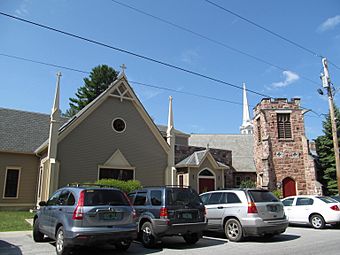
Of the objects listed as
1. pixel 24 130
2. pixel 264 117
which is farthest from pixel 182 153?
pixel 24 130

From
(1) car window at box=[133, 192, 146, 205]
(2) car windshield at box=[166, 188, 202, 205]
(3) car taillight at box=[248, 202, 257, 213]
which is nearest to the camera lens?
(2) car windshield at box=[166, 188, 202, 205]

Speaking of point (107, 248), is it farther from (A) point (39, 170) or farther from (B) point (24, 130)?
(B) point (24, 130)

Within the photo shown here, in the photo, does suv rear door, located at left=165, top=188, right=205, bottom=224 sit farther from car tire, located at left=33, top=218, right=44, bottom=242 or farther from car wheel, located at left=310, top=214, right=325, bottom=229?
car wheel, located at left=310, top=214, right=325, bottom=229

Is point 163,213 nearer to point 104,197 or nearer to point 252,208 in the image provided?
point 104,197

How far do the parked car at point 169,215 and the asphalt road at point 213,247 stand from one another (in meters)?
0.41

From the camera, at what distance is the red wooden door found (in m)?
24.6

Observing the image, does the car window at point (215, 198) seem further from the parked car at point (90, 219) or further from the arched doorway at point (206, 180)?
the arched doorway at point (206, 180)

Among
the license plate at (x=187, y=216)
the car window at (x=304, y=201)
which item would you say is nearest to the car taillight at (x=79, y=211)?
the license plate at (x=187, y=216)

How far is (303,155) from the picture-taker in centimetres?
2739

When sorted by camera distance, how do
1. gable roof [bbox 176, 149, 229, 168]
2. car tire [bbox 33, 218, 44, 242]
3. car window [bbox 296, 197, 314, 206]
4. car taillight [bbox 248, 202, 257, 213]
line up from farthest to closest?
gable roof [bbox 176, 149, 229, 168] → car window [bbox 296, 197, 314, 206] → car taillight [bbox 248, 202, 257, 213] → car tire [bbox 33, 218, 44, 242]

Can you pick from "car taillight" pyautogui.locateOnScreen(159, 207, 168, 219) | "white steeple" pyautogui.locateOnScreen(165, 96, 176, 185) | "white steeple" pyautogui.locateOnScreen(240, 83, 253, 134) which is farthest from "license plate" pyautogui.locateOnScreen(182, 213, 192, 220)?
"white steeple" pyautogui.locateOnScreen(240, 83, 253, 134)

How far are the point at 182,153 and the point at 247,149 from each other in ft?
33.3

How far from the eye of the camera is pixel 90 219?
289 inches

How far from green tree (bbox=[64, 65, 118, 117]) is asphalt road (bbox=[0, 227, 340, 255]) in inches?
1548
